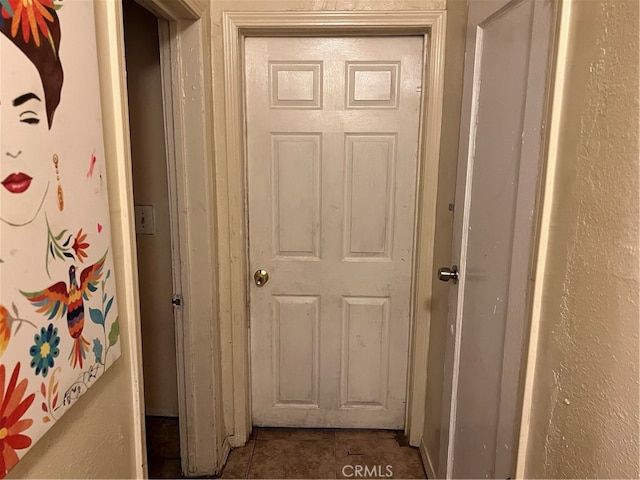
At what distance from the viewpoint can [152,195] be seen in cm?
204

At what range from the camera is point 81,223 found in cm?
84

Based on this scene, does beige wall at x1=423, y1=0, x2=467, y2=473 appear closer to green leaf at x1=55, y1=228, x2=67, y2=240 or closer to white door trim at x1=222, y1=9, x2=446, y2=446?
white door trim at x1=222, y1=9, x2=446, y2=446

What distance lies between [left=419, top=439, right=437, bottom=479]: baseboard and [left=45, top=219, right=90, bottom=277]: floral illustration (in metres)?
1.65

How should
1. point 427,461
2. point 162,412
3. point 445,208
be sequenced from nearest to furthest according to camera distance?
point 445,208, point 427,461, point 162,412

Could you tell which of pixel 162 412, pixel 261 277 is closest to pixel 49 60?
pixel 261 277

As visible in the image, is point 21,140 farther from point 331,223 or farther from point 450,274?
point 331,223

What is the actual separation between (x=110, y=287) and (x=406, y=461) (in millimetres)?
1670

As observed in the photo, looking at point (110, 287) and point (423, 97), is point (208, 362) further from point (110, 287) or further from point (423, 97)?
point (423, 97)

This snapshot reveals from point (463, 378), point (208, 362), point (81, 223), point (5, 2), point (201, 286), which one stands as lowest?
point (208, 362)

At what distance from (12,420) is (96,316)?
251 millimetres

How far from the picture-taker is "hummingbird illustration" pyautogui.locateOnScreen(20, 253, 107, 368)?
73 cm

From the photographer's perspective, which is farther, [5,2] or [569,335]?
[569,335]

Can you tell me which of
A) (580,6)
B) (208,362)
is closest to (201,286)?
(208,362)

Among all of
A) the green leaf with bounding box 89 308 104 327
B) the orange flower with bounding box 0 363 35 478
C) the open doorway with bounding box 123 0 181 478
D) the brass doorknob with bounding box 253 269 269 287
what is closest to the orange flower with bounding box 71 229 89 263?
the green leaf with bounding box 89 308 104 327
